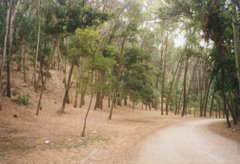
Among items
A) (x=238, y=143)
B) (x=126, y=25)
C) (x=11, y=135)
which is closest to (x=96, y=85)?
(x=11, y=135)

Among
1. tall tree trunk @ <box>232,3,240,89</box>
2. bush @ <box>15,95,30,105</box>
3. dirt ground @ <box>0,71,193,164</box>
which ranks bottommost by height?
dirt ground @ <box>0,71,193,164</box>

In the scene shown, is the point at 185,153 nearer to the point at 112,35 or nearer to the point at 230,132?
the point at 230,132

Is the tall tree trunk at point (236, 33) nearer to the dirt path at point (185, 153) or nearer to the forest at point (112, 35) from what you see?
the forest at point (112, 35)

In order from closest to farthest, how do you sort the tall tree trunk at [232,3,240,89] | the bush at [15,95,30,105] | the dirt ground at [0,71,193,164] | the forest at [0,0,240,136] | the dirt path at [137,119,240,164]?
the dirt path at [137,119,240,164] → the dirt ground at [0,71,193,164] → the tall tree trunk at [232,3,240,89] → the forest at [0,0,240,136] → the bush at [15,95,30,105]

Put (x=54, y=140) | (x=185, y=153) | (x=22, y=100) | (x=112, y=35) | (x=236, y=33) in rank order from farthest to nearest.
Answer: (x=112, y=35) → (x=22, y=100) → (x=236, y=33) → (x=54, y=140) → (x=185, y=153)

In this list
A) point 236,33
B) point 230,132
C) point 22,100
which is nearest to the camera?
point 236,33

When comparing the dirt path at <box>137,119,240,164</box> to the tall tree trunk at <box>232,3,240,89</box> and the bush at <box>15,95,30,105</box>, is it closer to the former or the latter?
the tall tree trunk at <box>232,3,240,89</box>

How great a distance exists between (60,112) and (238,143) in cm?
1556

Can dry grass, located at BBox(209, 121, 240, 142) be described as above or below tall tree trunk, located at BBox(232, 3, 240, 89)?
below

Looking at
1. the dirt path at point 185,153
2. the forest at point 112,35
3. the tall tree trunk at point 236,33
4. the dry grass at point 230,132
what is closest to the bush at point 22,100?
the forest at point 112,35

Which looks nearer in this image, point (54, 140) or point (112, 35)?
point (54, 140)

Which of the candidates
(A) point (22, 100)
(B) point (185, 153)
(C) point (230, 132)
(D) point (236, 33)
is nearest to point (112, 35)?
(A) point (22, 100)

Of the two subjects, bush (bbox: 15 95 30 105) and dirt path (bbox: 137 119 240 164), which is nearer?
dirt path (bbox: 137 119 240 164)

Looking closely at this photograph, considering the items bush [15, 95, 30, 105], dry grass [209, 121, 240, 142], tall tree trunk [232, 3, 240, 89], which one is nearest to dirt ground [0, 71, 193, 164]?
bush [15, 95, 30, 105]
